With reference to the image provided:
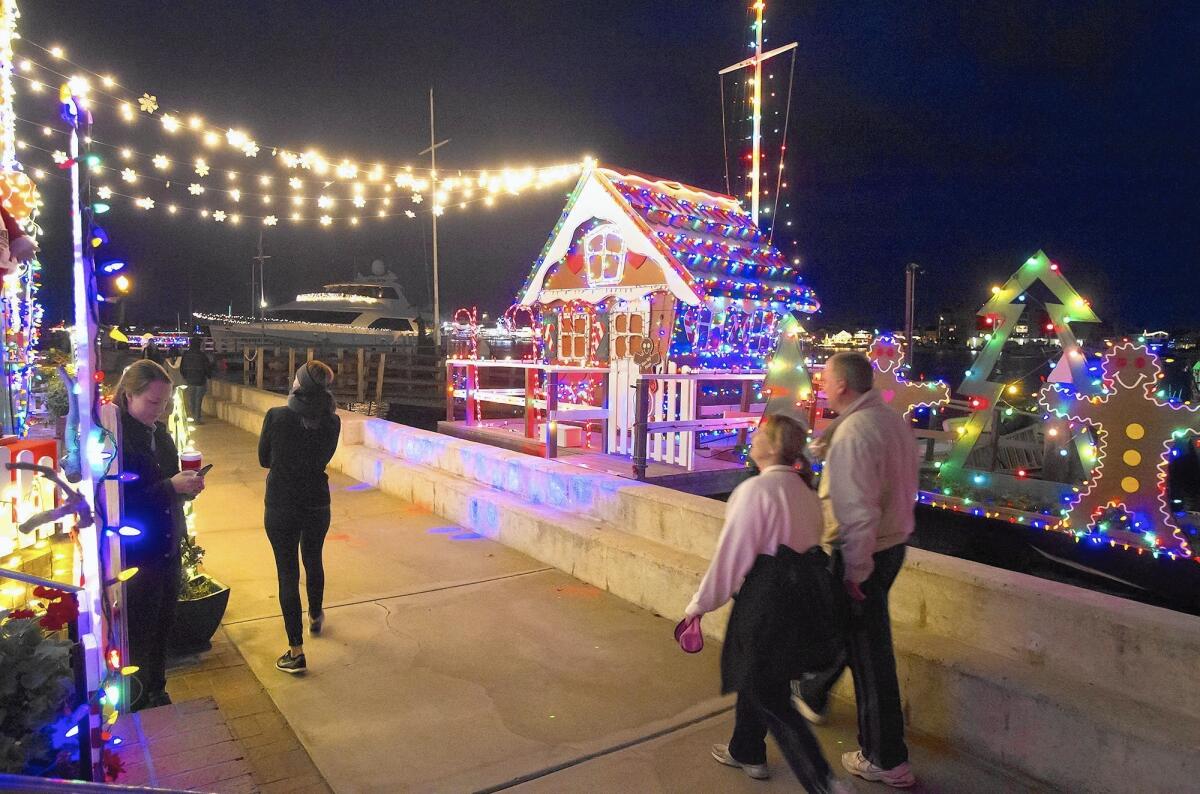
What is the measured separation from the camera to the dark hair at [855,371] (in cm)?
315

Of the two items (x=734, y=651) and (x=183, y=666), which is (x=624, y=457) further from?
(x=734, y=651)

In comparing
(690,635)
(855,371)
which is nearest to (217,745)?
(690,635)

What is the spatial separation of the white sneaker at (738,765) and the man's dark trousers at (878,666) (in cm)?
45

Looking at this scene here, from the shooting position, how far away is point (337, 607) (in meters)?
A: 5.22

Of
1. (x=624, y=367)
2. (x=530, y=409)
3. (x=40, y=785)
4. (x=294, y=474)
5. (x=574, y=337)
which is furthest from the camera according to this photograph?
(x=574, y=337)

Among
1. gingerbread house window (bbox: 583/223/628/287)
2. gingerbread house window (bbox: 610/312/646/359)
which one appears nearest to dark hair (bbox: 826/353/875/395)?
gingerbread house window (bbox: 610/312/646/359)

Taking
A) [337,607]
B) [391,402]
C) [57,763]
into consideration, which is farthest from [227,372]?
[57,763]

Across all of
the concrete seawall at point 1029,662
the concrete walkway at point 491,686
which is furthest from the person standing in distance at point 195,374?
the concrete seawall at point 1029,662

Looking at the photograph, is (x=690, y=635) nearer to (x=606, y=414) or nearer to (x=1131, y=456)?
(x=1131, y=456)

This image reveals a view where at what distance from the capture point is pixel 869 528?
2.93 m

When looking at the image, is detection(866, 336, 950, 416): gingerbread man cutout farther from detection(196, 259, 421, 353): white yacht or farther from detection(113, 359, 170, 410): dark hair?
detection(196, 259, 421, 353): white yacht

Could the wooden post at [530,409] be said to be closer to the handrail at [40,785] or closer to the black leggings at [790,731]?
the black leggings at [790,731]

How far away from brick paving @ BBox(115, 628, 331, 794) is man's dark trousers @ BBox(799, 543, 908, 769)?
7.38ft

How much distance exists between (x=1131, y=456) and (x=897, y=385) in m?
1.84
